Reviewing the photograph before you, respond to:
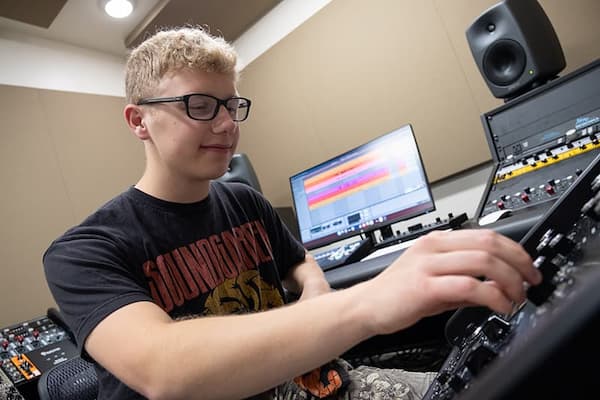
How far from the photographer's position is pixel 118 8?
2.34 meters

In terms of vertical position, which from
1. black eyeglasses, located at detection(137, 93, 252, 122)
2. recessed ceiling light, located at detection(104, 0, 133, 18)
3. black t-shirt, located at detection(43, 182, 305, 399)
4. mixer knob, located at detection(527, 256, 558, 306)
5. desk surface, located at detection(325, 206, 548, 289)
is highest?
recessed ceiling light, located at detection(104, 0, 133, 18)

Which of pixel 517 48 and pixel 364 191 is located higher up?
pixel 517 48

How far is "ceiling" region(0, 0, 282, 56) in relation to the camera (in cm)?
220

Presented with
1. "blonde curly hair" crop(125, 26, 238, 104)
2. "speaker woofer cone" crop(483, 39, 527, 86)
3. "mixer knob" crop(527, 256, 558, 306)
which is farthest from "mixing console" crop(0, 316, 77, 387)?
"speaker woofer cone" crop(483, 39, 527, 86)

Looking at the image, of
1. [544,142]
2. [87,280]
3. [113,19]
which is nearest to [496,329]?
[87,280]

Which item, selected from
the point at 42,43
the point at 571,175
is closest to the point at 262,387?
the point at 571,175

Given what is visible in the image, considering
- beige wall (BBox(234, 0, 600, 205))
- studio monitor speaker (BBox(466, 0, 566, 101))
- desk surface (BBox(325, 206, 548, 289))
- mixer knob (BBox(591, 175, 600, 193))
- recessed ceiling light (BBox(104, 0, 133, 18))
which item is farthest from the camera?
recessed ceiling light (BBox(104, 0, 133, 18))

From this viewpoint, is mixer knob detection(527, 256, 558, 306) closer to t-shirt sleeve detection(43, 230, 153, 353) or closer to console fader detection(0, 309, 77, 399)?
t-shirt sleeve detection(43, 230, 153, 353)

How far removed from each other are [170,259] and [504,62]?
1417 millimetres

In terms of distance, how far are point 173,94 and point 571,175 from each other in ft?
3.16

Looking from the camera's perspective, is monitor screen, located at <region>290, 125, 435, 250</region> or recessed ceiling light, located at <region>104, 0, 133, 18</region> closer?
monitor screen, located at <region>290, 125, 435, 250</region>

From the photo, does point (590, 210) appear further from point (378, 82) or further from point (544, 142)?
point (378, 82)

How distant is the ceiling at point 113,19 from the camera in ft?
7.21

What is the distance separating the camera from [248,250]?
1.01 m
